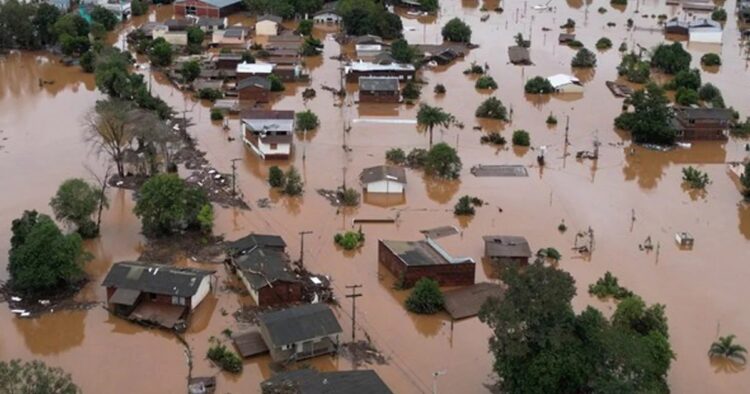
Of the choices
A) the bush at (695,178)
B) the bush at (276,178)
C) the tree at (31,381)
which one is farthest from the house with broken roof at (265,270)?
the bush at (695,178)

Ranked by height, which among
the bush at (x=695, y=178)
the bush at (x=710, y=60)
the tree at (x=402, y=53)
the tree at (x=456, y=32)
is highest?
the tree at (x=456, y=32)

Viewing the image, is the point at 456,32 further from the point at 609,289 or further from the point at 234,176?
the point at 609,289

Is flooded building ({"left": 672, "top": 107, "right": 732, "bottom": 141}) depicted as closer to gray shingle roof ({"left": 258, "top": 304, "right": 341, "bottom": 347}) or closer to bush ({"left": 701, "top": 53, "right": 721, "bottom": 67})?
bush ({"left": 701, "top": 53, "right": 721, "bottom": 67})

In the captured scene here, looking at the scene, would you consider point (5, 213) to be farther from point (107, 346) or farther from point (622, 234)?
point (622, 234)

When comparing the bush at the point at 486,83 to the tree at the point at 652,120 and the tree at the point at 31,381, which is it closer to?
the tree at the point at 652,120

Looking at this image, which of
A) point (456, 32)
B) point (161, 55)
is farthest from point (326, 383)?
point (456, 32)

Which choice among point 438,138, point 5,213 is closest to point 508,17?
point 438,138
